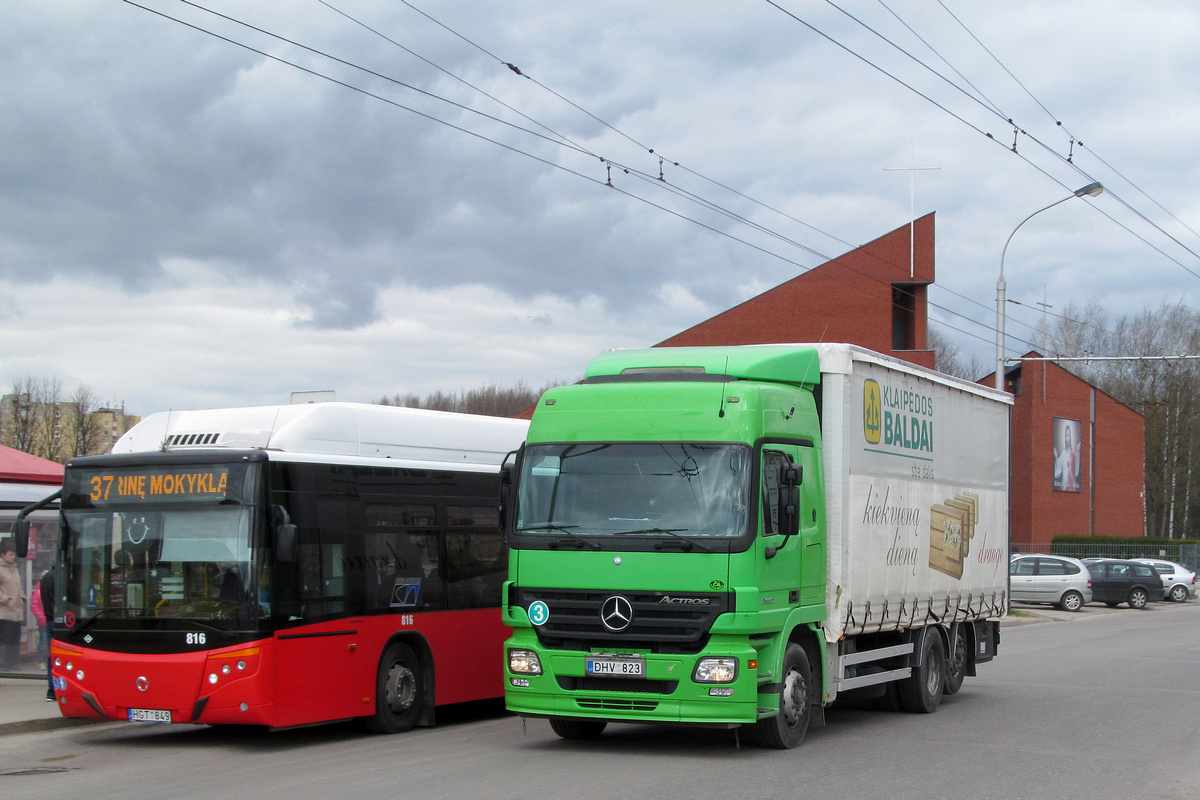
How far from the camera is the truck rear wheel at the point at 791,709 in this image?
991 centimetres

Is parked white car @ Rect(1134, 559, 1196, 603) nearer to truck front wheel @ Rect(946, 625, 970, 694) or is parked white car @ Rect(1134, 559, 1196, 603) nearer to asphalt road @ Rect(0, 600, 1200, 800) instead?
asphalt road @ Rect(0, 600, 1200, 800)

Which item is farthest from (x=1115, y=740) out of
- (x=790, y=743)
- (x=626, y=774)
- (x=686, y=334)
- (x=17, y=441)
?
(x=17, y=441)

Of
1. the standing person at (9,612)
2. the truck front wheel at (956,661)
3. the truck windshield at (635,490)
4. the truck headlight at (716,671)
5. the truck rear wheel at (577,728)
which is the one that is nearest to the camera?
the truck headlight at (716,671)

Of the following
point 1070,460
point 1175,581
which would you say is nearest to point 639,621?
point 1175,581

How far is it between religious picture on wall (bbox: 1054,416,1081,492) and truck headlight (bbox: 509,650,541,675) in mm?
55269

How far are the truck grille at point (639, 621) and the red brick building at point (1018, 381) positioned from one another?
41564mm

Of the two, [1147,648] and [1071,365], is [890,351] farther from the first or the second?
[1147,648]

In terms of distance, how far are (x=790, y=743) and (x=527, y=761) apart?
2.19m

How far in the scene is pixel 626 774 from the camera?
29.4 ft

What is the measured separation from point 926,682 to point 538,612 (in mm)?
5368

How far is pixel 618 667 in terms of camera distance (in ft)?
31.4

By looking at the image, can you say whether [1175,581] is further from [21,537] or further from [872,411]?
[21,537]

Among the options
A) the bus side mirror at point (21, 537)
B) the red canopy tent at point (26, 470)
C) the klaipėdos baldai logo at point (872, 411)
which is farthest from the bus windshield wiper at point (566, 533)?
the red canopy tent at point (26, 470)

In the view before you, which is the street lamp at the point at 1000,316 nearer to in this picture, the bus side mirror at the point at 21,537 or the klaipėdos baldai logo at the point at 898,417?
the klaipėdos baldai logo at the point at 898,417
